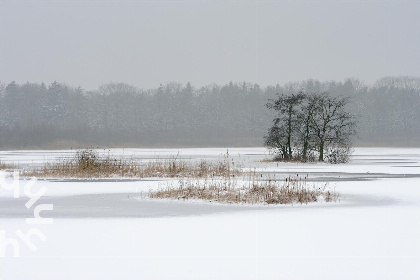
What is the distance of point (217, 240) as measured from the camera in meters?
11.8

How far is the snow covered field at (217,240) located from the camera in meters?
9.22

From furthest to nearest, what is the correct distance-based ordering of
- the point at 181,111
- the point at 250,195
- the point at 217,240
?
the point at 181,111 < the point at 250,195 < the point at 217,240

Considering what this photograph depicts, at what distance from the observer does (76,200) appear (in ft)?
62.5

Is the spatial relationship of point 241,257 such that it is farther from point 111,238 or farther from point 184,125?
point 184,125

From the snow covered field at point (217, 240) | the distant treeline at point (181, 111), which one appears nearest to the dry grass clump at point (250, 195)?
the snow covered field at point (217, 240)

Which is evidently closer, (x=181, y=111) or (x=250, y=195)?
(x=250, y=195)

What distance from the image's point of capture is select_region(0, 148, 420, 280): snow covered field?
922 centimetres

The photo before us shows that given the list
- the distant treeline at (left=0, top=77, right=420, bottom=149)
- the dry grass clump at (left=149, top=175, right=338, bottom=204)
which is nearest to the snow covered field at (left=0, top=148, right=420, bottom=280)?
the dry grass clump at (left=149, top=175, right=338, bottom=204)

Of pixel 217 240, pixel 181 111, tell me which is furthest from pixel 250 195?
pixel 181 111

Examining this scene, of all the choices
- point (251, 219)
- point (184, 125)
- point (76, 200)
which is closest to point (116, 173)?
point (76, 200)

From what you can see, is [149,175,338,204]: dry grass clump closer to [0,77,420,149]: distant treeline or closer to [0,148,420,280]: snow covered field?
[0,148,420,280]: snow covered field

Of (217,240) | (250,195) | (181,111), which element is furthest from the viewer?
(181,111)

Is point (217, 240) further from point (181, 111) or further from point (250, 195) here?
point (181, 111)

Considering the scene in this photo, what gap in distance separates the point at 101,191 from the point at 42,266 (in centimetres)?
1267
